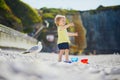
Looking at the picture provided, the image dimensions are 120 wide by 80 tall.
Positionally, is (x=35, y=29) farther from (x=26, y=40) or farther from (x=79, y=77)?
(x=79, y=77)

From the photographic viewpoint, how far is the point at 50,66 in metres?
2.55

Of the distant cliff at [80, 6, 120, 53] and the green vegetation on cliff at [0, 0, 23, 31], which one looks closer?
the green vegetation on cliff at [0, 0, 23, 31]

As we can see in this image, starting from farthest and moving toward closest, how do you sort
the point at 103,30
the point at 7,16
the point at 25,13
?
the point at 103,30
the point at 25,13
the point at 7,16

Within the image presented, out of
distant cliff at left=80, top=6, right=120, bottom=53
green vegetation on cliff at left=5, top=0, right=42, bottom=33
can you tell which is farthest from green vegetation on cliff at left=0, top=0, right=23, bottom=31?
distant cliff at left=80, top=6, right=120, bottom=53

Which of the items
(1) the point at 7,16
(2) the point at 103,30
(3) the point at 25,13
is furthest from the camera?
(2) the point at 103,30

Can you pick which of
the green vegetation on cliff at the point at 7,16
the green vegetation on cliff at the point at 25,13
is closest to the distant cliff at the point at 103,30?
the green vegetation on cliff at the point at 25,13

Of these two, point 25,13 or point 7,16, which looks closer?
point 7,16

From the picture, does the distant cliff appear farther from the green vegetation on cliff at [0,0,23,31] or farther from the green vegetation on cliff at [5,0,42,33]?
the green vegetation on cliff at [0,0,23,31]

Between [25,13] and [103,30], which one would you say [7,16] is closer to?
[25,13]

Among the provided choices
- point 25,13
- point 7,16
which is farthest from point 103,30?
point 7,16

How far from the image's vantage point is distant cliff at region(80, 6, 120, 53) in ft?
18.1

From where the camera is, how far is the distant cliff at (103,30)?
18.1ft

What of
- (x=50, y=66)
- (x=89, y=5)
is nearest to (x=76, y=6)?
(x=89, y=5)

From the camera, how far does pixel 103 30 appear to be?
5.62 metres
